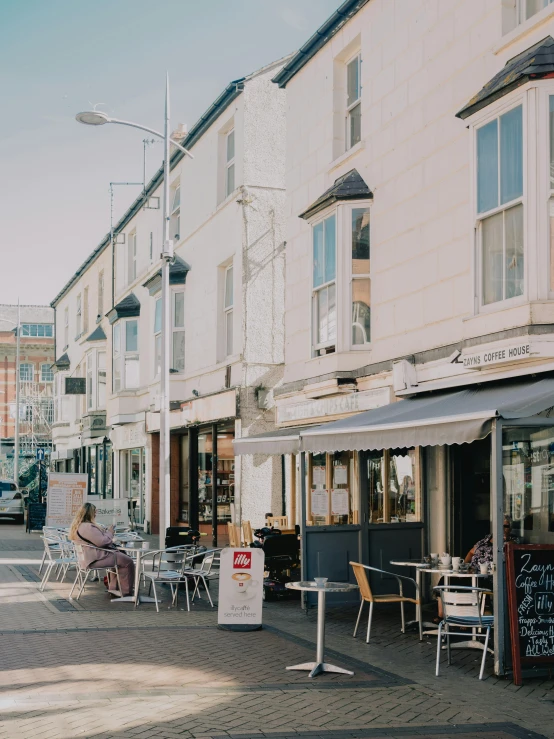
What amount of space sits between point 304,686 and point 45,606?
590 centimetres

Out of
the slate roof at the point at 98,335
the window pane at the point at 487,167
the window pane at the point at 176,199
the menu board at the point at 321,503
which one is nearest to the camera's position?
the window pane at the point at 487,167

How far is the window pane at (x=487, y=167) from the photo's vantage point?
10.8 m

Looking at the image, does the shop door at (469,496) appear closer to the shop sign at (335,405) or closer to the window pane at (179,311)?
the shop sign at (335,405)

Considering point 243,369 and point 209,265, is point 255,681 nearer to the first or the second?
point 243,369

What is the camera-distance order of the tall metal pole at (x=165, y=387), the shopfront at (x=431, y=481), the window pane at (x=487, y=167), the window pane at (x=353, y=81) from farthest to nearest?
the tall metal pole at (x=165, y=387)
the window pane at (x=353, y=81)
the window pane at (x=487, y=167)
the shopfront at (x=431, y=481)

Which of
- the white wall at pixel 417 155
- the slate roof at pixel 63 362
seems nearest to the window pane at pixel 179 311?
the white wall at pixel 417 155

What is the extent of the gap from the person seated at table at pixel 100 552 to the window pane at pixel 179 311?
10375 millimetres

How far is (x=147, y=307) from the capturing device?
91.8 feet

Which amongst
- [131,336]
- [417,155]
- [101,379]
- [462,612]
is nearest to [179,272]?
[131,336]

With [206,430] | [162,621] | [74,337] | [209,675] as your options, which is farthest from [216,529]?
[74,337]

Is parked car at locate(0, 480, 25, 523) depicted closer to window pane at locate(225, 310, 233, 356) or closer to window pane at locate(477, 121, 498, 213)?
window pane at locate(225, 310, 233, 356)

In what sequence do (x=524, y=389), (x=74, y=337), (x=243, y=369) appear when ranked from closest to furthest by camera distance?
(x=524, y=389) → (x=243, y=369) → (x=74, y=337)

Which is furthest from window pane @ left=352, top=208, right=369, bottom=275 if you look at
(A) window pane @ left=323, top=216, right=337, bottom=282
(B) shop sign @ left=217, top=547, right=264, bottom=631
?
(B) shop sign @ left=217, top=547, right=264, bottom=631

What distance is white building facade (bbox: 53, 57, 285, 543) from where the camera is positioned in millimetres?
20000
